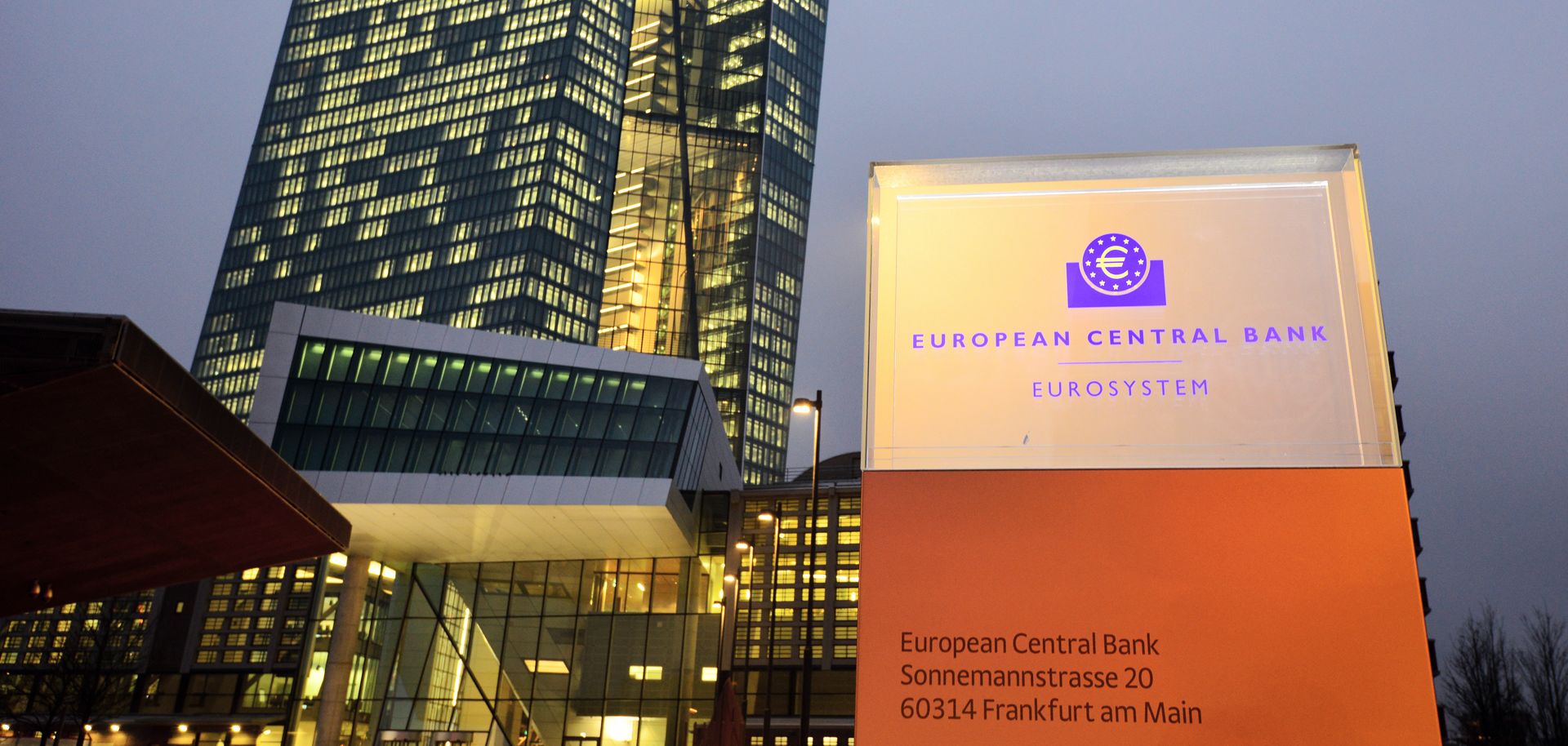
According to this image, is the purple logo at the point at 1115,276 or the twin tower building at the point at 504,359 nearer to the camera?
the purple logo at the point at 1115,276

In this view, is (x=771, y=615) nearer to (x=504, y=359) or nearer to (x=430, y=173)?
(x=504, y=359)

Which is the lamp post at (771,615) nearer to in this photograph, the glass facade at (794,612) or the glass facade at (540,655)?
the glass facade at (794,612)

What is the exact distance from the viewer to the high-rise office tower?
14575 centimetres

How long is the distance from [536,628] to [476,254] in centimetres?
10411

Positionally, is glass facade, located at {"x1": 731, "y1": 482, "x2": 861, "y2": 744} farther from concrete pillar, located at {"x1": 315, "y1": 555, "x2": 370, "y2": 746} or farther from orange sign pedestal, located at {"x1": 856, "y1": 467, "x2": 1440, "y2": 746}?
orange sign pedestal, located at {"x1": 856, "y1": 467, "x2": 1440, "y2": 746}

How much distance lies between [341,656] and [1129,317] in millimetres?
48064

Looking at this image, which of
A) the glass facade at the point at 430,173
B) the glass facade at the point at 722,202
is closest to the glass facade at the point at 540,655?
the glass facade at the point at 430,173

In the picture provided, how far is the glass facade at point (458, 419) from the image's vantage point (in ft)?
138

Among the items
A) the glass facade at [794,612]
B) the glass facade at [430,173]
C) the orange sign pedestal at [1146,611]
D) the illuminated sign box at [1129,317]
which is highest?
the glass facade at [430,173]

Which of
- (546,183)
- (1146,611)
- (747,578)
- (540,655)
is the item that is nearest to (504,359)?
(540,655)

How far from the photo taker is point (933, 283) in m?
4.20

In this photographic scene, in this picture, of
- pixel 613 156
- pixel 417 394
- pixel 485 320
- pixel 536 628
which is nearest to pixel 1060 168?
pixel 417 394

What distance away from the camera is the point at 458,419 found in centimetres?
4262

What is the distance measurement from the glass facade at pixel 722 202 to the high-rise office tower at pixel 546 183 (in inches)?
13.1
